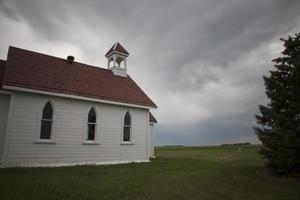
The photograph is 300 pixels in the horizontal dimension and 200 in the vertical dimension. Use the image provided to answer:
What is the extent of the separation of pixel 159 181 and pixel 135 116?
9.17 metres

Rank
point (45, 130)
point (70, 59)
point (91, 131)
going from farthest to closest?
point (70, 59)
point (91, 131)
point (45, 130)

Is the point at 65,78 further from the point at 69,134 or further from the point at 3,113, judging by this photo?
the point at 3,113

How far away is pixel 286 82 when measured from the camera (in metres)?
13.6

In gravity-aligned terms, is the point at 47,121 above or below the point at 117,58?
below

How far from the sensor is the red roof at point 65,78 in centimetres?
1495

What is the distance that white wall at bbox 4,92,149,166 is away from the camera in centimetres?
1391

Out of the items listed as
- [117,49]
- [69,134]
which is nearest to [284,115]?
[69,134]

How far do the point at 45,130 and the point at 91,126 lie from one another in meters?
3.08

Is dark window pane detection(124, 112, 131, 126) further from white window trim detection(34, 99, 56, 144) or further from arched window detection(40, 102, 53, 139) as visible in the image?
arched window detection(40, 102, 53, 139)

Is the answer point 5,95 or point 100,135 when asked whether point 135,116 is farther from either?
point 5,95

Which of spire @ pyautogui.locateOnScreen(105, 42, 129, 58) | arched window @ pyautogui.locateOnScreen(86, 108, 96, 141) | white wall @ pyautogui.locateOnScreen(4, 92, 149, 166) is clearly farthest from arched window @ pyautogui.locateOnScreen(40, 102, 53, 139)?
spire @ pyautogui.locateOnScreen(105, 42, 129, 58)

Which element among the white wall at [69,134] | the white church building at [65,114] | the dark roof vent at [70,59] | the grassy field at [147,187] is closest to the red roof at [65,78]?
the white church building at [65,114]

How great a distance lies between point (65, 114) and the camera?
51.7 feet

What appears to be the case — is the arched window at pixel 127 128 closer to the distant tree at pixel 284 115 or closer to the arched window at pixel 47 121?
the arched window at pixel 47 121
